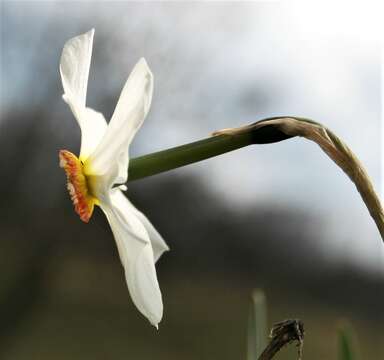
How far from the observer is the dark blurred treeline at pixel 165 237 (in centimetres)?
373

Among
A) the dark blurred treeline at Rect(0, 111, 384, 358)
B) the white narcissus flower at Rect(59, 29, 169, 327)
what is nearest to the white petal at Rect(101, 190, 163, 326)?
the white narcissus flower at Rect(59, 29, 169, 327)

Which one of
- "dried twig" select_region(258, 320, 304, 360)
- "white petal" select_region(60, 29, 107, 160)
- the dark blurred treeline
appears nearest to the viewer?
"dried twig" select_region(258, 320, 304, 360)

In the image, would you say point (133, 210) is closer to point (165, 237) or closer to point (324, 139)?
point (324, 139)

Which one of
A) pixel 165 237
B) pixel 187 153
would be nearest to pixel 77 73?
pixel 187 153

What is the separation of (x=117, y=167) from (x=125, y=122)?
0.03 meters

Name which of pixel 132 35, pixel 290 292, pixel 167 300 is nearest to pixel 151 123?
pixel 132 35

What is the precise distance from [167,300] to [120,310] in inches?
21.6

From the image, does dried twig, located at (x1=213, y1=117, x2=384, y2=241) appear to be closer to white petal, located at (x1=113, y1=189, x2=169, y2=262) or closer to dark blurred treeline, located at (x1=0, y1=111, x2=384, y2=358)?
white petal, located at (x1=113, y1=189, x2=169, y2=262)

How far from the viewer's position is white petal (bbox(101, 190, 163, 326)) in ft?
1.30

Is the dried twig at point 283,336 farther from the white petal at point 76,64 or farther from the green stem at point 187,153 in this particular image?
the white petal at point 76,64

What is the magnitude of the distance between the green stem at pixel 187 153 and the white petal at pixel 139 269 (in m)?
0.04

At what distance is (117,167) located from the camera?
415 mm

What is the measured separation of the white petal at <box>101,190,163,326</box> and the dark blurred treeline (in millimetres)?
3247

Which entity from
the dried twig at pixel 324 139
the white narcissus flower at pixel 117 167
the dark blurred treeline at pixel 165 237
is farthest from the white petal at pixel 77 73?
the dark blurred treeline at pixel 165 237
